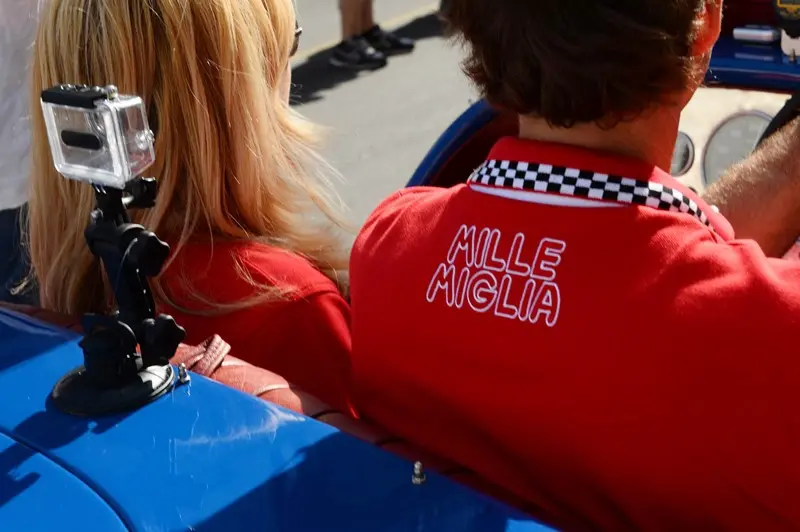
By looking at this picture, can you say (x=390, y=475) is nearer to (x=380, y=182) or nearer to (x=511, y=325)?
(x=511, y=325)

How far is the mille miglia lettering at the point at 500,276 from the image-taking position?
3.11 feet

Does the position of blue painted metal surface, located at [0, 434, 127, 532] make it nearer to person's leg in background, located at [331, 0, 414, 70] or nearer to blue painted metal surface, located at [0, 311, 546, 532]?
blue painted metal surface, located at [0, 311, 546, 532]

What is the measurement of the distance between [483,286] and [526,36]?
26 cm

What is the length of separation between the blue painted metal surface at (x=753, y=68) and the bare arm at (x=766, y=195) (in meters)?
0.40

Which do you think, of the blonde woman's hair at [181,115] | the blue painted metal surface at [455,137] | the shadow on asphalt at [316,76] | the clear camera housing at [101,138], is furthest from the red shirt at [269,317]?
the shadow on asphalt at [316,76]

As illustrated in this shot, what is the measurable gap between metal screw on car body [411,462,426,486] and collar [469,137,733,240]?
29 cm

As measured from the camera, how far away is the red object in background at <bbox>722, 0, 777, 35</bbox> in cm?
187

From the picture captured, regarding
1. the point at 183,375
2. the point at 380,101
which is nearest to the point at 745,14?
the point at 183,375

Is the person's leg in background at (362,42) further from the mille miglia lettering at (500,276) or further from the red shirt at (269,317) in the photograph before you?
the mille miglia lettering at (500,276)

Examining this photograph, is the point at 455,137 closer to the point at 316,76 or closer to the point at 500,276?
the point at 500,276

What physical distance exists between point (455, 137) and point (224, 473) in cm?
110

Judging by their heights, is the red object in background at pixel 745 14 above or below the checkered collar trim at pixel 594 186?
below

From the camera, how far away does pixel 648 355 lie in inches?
35.6

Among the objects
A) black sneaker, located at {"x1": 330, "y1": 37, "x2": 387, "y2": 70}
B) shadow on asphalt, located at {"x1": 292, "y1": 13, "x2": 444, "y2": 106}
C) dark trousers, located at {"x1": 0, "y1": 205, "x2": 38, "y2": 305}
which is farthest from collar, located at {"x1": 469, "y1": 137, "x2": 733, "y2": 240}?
black sneaker, located at {"x1": 330, "y1": 37, "x2": 387, "y2": 70}
